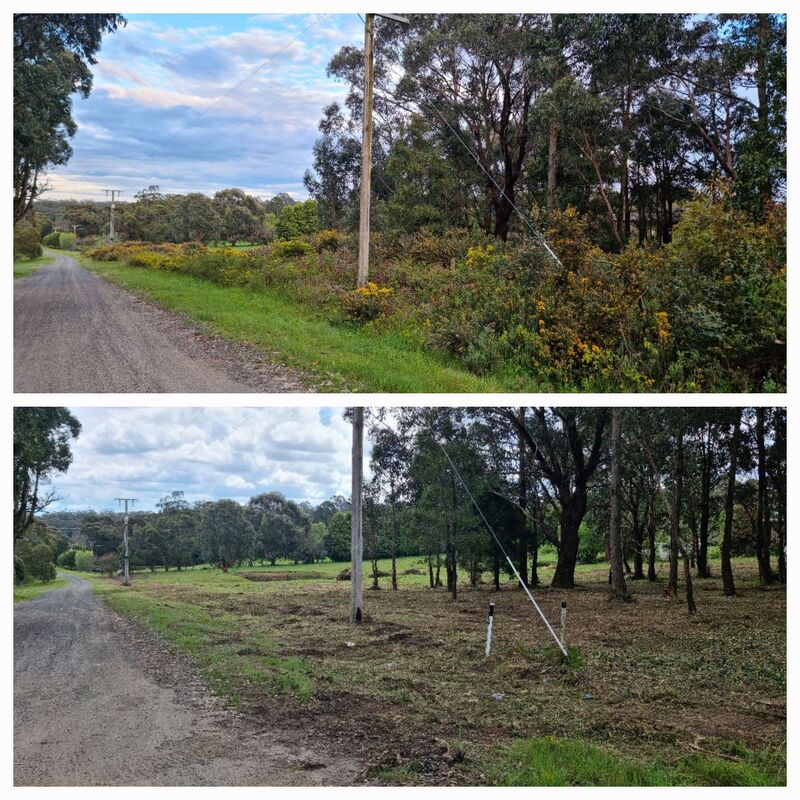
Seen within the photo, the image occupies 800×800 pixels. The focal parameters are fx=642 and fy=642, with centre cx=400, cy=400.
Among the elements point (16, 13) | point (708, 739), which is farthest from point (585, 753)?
point (16, 13)

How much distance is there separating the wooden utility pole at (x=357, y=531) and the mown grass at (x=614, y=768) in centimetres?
392

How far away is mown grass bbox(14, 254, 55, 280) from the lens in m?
10.8

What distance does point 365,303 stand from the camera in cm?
965

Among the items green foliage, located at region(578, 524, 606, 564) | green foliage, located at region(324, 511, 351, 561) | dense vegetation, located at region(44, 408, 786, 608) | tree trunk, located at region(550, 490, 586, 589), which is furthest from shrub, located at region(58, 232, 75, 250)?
green foliage, located at region(578, 524, 606, 564)

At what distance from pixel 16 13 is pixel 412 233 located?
26.6 ft

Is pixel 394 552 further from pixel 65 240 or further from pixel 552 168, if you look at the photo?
pixel 65 240

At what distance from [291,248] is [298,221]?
2.95 ft

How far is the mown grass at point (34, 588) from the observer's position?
9299 millimetres

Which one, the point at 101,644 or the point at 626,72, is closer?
the point at 101,644

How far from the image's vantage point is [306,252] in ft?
45.0

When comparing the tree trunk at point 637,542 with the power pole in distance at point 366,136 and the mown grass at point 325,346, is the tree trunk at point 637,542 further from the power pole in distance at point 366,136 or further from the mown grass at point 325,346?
the power pole in distance at point 366,136

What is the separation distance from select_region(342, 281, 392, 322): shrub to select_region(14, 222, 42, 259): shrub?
5.50 metres

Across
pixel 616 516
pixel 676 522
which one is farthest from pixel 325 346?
pixel 676 522
